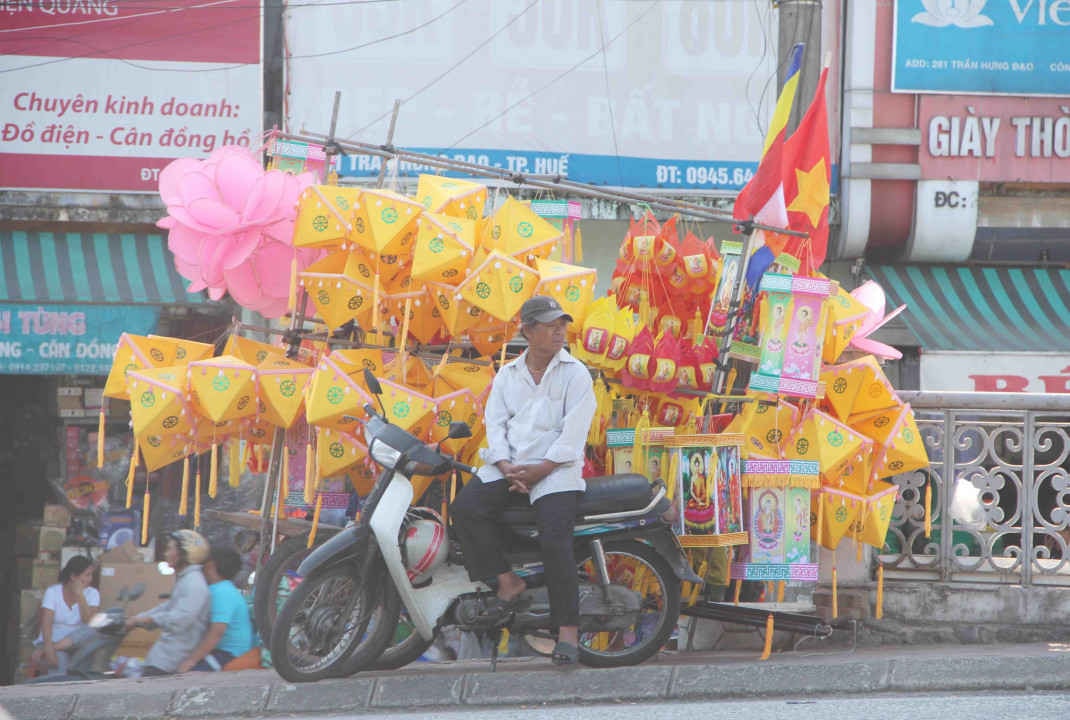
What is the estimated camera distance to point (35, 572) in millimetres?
10852

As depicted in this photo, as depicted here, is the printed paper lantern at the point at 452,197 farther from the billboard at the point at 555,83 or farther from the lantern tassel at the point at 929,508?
the billboard at the point at 555,83

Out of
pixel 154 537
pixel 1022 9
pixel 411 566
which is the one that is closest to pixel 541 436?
pixel 411 566

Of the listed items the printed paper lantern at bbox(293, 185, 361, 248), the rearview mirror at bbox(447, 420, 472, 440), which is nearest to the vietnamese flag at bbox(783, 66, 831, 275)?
the rearview mirror at bbox(447, 420, 472, 440)

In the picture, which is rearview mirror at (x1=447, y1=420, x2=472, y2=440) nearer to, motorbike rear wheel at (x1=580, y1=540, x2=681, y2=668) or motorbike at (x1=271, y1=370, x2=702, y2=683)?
motorbike at (x1=271, y1=370, x2=702, y2=683)

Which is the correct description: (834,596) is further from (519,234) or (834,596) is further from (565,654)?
(519,234)

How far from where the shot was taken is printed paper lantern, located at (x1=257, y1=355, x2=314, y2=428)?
5.93 metres

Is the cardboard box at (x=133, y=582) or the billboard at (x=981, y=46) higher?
the billboard at (x=981, y=46)

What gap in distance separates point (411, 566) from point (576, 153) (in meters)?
7.55

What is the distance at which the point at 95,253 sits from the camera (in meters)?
11.6

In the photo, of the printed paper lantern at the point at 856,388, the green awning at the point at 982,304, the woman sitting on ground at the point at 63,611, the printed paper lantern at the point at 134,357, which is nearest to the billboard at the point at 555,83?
the green awning at the point at 982,304

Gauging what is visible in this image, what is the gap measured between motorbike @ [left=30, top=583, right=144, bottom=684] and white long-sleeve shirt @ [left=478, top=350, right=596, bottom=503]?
405 cm

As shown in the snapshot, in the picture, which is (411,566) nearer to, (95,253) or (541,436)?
(541,436)

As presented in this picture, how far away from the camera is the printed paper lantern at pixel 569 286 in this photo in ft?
18.9

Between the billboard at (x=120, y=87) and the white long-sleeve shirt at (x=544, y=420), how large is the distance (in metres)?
7.06
